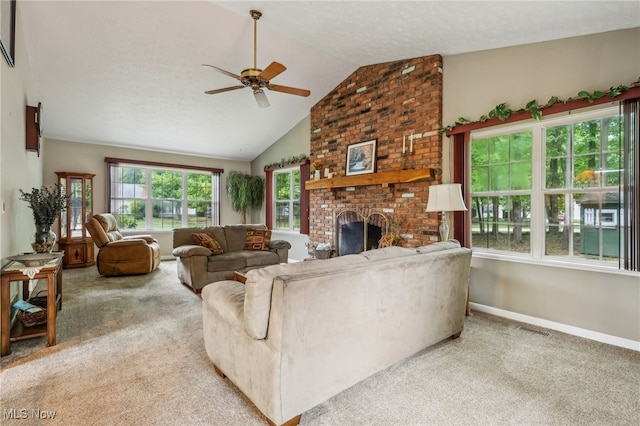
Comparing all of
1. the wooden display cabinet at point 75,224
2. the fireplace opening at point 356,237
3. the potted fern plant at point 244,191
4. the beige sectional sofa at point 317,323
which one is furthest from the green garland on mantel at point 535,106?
the wooden display cabinet at point 75,224

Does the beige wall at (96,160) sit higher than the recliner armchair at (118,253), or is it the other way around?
the beige wall at (96,160)

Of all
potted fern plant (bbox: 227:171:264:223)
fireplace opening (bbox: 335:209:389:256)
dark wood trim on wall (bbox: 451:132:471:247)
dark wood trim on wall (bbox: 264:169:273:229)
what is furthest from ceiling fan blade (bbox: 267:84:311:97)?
potted fern plant (bbox: 227:171:264:223)

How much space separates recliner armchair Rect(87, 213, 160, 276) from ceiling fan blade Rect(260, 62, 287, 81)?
3.64 metres

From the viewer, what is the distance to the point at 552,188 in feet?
10.4

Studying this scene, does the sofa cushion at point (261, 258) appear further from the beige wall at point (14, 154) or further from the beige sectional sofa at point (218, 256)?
the beige wall at point (14, 154)

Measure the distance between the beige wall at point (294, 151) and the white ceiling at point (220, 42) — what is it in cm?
57

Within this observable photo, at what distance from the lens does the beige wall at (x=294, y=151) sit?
625 cm

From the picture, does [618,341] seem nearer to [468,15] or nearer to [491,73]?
[491,73]

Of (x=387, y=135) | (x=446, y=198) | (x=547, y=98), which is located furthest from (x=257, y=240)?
(x=547, y=98)

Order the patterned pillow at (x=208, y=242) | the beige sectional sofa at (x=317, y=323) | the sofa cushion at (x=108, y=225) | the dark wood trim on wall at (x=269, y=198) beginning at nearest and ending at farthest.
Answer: the beige sectional sofa at (x=317, y=323) < the patterned pillow at (x=208, y=242) < the sofa cushion at (x=108, y=225) < the dark wood trim on wall at (x=269, y=198)

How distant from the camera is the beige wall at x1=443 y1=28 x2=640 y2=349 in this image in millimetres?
2680

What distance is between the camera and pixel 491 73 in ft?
11.5

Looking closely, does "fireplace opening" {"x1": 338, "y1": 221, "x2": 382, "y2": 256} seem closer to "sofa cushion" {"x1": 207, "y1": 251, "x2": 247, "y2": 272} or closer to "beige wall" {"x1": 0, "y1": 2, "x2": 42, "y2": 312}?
"sofa cushion" {"x1": 207, "y1": 251, "x2": 247, "y2": 272}

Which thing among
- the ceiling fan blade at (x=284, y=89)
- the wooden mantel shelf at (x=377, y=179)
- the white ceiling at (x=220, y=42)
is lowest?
the wooden mantel shelf at (x=377, y=179)
